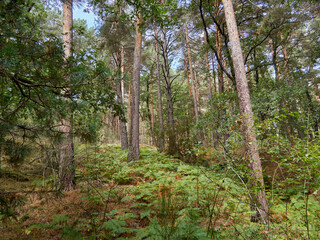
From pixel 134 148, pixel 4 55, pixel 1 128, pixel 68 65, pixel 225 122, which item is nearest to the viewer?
pixel 4 55

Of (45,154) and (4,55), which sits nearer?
(4,55)

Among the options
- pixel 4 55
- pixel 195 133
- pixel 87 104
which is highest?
pixel 4 55

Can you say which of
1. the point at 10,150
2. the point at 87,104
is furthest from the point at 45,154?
the point at 87,104

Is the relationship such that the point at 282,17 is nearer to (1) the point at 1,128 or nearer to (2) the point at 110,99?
(2) the point at 110,99

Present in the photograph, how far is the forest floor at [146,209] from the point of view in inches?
79.5

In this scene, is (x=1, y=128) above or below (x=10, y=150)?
above

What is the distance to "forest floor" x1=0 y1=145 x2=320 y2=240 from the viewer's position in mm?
2020

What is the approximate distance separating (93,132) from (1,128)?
1.23 meters

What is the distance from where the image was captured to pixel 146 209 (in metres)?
3.40

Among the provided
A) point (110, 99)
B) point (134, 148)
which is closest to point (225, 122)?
point (134, 148)

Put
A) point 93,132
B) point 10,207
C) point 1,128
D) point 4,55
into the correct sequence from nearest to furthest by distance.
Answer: point 10,207 → point 4,55 → point 1,128 → point 93,132

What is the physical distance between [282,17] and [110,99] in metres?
11.8

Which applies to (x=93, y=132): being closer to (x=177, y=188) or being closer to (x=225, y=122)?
(x=177, y=188)

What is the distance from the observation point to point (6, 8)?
239cm
